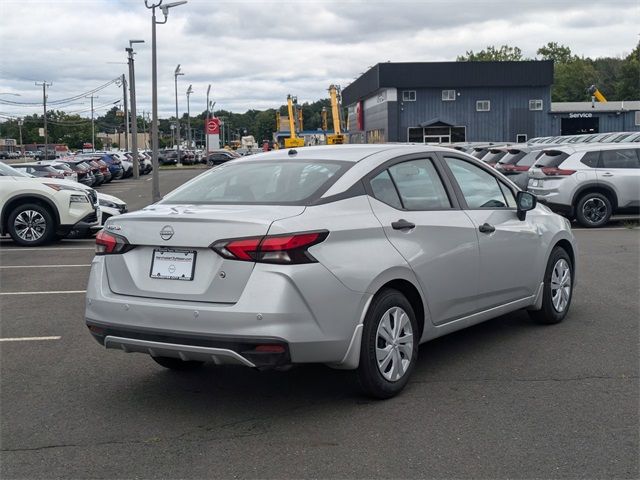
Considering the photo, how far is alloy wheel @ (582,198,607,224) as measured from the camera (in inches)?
663

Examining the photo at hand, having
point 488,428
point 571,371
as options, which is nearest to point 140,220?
point 488,428

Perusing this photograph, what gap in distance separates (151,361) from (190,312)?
1868 mm

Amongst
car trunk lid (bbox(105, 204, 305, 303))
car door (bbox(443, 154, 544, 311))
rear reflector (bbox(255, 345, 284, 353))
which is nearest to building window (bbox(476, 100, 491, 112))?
car door (bbox(443, 154, 544, 311))

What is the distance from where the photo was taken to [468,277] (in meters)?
6.09

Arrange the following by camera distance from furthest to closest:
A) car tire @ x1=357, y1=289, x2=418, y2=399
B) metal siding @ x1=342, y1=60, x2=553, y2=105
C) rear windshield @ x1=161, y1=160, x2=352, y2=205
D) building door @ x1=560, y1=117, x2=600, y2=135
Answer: building door @ x1=560, y1=117, x2=600, y2=135, metal siding @ x1=342, y1=60, x2=553, y2=105, rear windshield @ x1=161, y1=160, x2=352, y2=205, car tire @ x1=357, y1=289, x2=418, y2=399

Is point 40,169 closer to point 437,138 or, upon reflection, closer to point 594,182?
point 594,182

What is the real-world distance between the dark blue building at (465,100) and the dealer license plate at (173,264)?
5948 cm

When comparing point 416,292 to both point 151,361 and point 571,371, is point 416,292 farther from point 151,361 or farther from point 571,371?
point 151,361

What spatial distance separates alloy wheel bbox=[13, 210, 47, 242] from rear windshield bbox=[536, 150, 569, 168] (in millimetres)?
10148

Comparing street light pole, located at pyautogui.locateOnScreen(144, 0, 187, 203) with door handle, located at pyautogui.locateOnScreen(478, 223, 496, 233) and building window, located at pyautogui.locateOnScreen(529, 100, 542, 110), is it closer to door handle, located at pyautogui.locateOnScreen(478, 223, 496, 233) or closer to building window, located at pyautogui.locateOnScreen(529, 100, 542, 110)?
door handle, located at pyautogui.locateOnScreen(478, 223, 496, 233)

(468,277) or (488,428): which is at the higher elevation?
(468,277)

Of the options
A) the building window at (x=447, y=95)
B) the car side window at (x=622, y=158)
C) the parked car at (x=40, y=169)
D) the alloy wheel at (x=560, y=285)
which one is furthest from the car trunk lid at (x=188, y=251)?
the building window at (x=447, y=95)

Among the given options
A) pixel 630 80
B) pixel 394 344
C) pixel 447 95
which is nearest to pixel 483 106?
pixel 447 95

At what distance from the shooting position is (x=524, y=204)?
6844 mm
